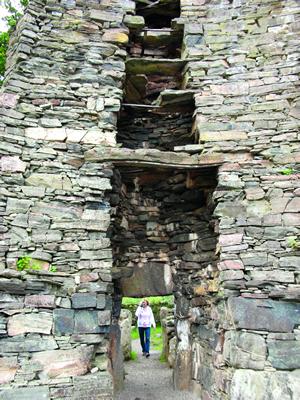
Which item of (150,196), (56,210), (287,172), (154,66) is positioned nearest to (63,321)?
(56,210)

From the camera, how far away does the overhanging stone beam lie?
194 inches

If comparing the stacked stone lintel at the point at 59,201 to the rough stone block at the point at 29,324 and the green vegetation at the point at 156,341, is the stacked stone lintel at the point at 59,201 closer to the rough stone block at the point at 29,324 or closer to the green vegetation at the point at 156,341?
the rough stone block at the point at 29,324

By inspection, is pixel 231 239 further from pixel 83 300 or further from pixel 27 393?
pixel 27 393

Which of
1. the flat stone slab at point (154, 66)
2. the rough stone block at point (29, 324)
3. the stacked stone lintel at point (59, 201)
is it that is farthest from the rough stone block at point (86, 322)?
the flat stone slab at point (154, 66)

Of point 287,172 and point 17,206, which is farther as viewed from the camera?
point 287,172

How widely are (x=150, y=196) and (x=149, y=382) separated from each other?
11.8ft

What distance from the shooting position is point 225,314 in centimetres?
433

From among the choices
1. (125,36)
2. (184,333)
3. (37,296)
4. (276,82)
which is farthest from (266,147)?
(37,296)

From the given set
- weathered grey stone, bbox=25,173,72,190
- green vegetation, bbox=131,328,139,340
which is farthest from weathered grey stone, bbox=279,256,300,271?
green vegetation, bbox=131,328,139,340

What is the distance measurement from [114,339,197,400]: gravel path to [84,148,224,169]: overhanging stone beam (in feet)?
12.6

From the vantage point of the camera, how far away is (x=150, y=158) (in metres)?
4.98

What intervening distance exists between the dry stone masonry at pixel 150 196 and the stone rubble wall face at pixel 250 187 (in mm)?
20

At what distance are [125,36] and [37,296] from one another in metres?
4.71

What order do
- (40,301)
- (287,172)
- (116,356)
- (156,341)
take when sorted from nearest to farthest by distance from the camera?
(40,301), (287,172), (116,356), (156,341)
